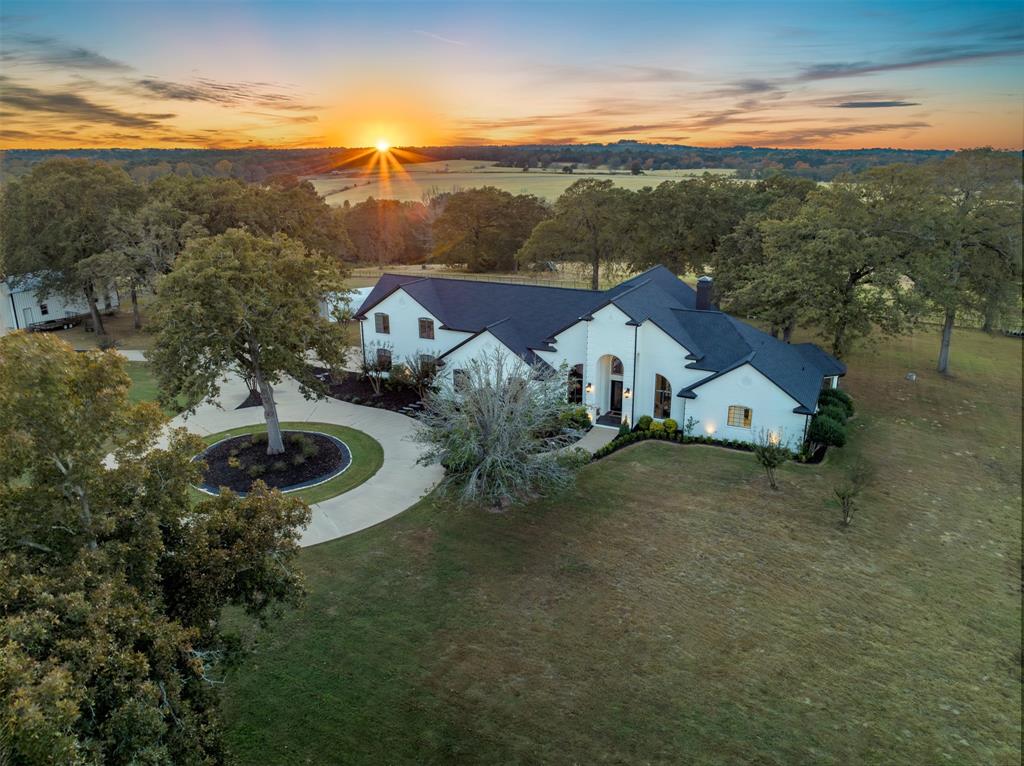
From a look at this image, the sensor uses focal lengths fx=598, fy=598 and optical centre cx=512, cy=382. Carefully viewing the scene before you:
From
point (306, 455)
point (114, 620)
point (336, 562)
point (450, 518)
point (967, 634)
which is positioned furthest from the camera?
point (306, 455)

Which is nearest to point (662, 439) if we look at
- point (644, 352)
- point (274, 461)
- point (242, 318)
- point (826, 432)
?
point (644, 352)

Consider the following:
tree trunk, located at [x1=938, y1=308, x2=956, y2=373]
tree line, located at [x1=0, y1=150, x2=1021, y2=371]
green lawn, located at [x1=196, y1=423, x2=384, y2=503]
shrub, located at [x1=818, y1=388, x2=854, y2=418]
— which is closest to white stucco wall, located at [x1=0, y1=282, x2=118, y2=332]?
tree line, located at [x1=0, y1=150, x2=1021, y2=371]

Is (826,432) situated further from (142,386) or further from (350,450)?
(142,386)

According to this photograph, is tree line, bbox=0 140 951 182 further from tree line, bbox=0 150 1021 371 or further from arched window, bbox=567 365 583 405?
arched window, bbox=567 365 583 405

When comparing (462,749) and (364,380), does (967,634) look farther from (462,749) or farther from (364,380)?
(364,380)

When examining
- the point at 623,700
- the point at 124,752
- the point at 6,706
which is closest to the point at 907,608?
the point at 623,700

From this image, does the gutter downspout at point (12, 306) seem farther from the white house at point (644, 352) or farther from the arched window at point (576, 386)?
the arched window at point (576, 386)

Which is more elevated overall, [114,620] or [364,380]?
[114,620]

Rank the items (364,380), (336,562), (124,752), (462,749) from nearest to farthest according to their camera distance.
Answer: (124,752) < (462,749) < (336,562) < (364,380)
